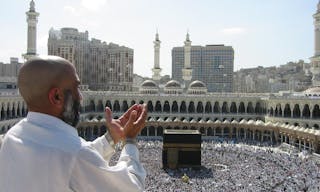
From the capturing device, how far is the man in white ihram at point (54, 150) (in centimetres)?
161

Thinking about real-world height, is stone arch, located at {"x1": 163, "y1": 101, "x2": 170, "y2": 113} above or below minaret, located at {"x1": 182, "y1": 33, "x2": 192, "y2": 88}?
below

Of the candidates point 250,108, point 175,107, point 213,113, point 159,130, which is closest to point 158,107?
point 175,107

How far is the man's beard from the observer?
176cm

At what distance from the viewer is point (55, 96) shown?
5.72 ft

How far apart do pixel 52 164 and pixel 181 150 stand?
71.5ft

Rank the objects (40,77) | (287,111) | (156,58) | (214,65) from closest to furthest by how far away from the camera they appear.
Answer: (40,77) < (287,111) < (156,58) < (214,65)

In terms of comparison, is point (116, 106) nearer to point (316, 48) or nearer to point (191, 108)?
point (191, 108)

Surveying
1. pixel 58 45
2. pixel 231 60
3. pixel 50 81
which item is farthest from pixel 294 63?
pixel 50 81

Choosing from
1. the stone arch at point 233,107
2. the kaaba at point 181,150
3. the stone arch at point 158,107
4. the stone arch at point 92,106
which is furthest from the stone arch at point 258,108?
the kaaba at point 181,150

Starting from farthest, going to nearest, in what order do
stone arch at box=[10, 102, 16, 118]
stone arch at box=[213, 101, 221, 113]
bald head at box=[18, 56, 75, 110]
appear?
stone arch at box=[213, 101, 221, 113] < stone arch at box=[10, 102, 16, 118] < bald head at box=[18, 56, 75, 110]

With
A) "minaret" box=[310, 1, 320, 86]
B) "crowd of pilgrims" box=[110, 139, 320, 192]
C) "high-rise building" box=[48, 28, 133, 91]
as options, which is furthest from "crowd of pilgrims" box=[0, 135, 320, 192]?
"high-rise building" box=[48, 28, 133, 91]

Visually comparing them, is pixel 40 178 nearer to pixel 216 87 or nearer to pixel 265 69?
pixel 216 87

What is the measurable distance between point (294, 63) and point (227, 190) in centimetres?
10245

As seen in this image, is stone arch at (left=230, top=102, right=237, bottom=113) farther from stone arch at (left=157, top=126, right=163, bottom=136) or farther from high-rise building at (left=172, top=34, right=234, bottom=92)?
high-rise building at (left=172, top=34, right=234, bottom=92)
